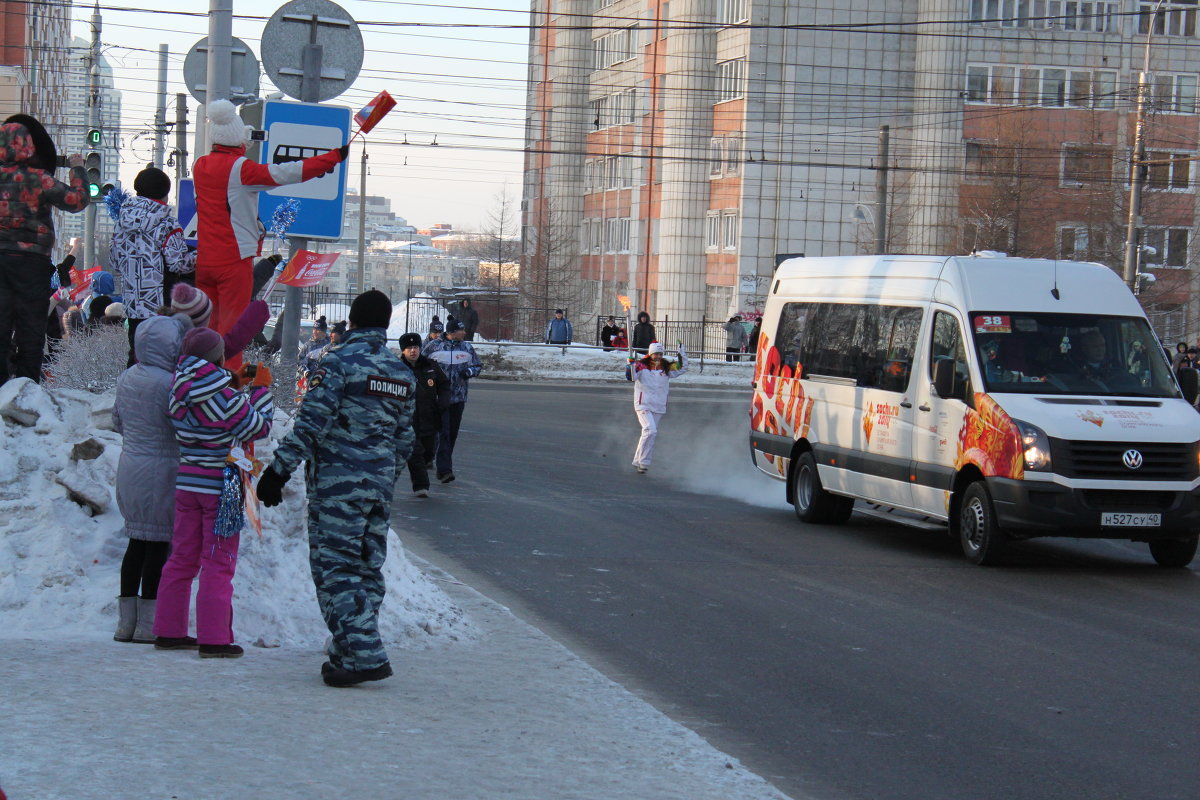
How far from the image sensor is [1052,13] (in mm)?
58844

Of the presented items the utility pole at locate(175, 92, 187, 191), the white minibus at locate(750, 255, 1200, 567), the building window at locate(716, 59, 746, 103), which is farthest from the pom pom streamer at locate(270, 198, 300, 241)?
the building window at locate(716, 59, 746, 103)

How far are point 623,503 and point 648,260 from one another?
48.2m

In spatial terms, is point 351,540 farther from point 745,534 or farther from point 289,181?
point 745,534

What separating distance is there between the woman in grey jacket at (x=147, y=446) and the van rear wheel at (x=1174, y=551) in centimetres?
856

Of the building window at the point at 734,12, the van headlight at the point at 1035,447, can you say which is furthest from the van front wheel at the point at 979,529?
the building window at the point at 734,12

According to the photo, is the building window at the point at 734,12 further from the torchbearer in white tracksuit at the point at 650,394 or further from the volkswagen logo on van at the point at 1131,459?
the volkswagen logo on van at the point at 1131,459

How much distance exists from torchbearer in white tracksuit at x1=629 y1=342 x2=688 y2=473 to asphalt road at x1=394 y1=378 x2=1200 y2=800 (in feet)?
5.83

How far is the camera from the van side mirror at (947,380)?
41.5 ft

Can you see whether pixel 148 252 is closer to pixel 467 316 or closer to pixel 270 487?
pixel 270 487

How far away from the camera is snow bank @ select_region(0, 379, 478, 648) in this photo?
747 centimetres

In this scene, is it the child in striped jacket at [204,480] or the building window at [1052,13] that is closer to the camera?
the child in striped jacket at [204,480]

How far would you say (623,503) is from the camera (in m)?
15.9

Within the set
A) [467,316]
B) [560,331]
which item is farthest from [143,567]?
[560,331]

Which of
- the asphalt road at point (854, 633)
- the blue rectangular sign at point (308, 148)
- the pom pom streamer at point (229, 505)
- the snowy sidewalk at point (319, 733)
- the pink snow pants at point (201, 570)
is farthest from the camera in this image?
the blue rectangular sign at point (308, 148)
